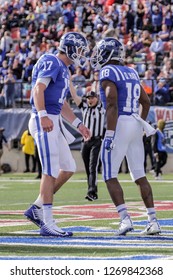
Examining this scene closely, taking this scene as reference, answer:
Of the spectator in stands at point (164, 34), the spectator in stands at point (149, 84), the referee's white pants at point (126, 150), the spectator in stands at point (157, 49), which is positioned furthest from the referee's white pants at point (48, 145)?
the spectator in stands at point (164, 34)

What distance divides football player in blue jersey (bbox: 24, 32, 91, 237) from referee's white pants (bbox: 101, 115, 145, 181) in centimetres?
50

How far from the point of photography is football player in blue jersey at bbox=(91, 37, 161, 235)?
9.84m

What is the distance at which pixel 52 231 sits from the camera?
9734 millimetres

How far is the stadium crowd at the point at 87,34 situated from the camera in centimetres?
2816

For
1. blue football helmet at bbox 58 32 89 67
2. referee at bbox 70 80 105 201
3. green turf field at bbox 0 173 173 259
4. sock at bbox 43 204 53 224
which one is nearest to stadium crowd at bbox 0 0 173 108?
referee at bbox 70 80 105 201

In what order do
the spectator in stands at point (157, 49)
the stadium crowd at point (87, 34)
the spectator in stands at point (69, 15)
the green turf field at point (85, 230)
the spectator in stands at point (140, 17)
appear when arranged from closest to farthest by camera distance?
1. the green turf field at point (85, 230)
2. the stadium crowd at point (87, 34)
3. the spectator in stands at point (157, 49)
4. the spectator in stands at point (140, 17)
5. the spectator in stands at point (69, 15)

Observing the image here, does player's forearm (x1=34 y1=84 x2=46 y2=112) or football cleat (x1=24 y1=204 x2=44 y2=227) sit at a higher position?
player's forearm (x1=34 y1=84 x2=46 y2=112)

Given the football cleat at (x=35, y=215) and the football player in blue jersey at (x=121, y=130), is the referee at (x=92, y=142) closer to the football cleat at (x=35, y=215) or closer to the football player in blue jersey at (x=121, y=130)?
the football cleat at (x=35, y=215)

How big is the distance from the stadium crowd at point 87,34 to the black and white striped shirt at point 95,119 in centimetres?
983

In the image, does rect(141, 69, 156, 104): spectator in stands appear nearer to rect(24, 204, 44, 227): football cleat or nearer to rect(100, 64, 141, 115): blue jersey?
rect(100, 64, 141, 115): blue jersey

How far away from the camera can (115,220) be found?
11562 mm

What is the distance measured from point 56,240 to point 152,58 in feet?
65.0
